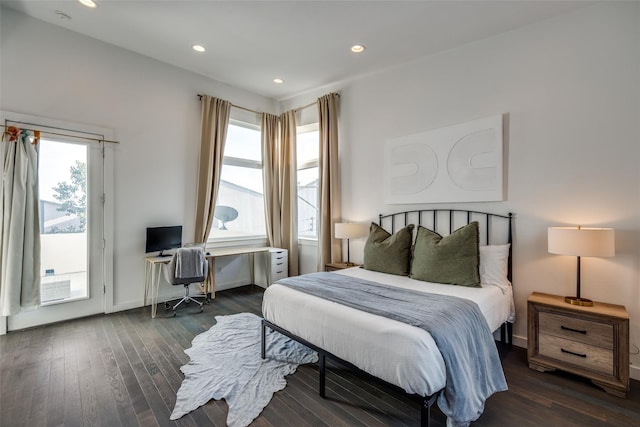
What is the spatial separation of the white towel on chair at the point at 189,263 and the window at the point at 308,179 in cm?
187

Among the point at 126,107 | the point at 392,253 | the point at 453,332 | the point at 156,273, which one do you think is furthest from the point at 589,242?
the point at 126,107

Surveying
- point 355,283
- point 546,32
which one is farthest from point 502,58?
point 355,283

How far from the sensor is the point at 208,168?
4.21 m

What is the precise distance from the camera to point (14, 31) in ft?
9.52

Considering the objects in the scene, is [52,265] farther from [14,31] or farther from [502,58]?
[502,58]

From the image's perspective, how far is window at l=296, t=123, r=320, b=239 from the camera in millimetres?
4781

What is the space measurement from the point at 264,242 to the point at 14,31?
3.88 m

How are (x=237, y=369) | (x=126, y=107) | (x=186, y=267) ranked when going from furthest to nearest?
(x=126, y=107) → (x=186, y=267) → (x=237, y=369)

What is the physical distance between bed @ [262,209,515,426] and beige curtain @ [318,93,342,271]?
104 cm

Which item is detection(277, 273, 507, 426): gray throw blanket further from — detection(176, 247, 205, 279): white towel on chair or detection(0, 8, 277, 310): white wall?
detection(0, 8, 277, 310): white wall

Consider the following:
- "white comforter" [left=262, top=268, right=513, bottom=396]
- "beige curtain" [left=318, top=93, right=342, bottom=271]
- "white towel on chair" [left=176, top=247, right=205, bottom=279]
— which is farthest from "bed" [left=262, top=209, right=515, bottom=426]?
"white towel on chair" [left=176, top=247, right=205, bottom=279]

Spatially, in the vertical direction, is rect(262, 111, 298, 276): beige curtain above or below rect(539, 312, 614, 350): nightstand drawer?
above

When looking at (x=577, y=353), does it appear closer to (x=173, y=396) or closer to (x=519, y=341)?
(x=519, y=341)

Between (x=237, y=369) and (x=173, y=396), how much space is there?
0.48 m
